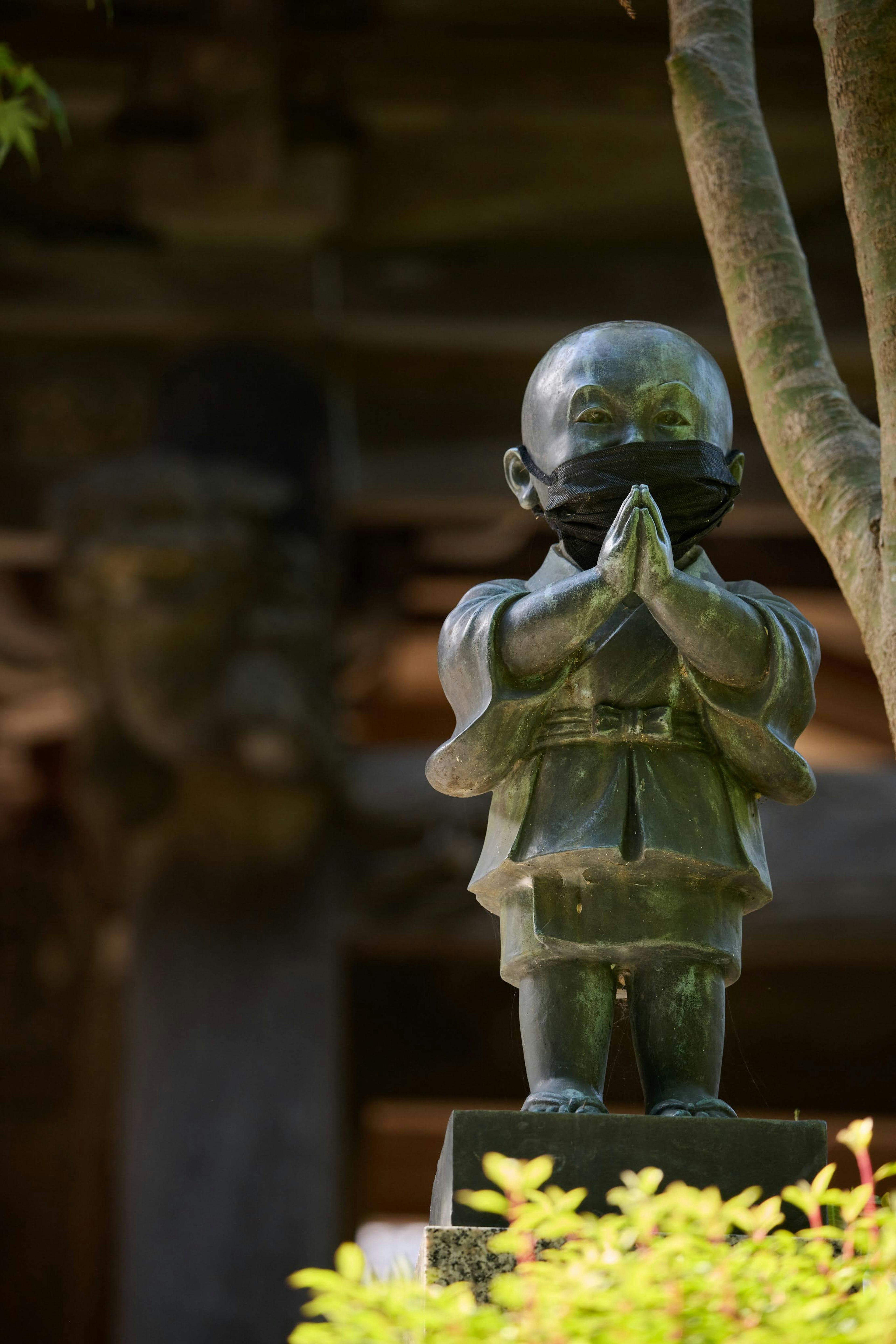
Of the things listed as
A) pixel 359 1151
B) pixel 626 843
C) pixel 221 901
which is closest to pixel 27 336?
pixel 221 901

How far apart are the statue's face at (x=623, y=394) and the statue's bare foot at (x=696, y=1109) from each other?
90cm

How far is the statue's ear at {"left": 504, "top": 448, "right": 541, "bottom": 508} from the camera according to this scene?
278 centimetres

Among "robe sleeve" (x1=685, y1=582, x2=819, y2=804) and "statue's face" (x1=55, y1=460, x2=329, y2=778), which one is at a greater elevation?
"statue's face" (x1=55, y1=460, x2=329, y2=778)

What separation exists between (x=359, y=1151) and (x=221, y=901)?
258 cm

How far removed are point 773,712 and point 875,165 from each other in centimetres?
86

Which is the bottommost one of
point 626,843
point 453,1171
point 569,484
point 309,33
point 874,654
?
point 453,1171

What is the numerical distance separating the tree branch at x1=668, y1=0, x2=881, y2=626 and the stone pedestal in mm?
880

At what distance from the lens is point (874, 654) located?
2789 mm

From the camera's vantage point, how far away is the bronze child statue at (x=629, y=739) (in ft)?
8.12

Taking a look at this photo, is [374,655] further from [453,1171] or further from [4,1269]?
[453,1171]

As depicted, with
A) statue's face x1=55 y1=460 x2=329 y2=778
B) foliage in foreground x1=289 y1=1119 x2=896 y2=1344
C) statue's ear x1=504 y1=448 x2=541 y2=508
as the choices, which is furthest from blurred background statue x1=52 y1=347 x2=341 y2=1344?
foliage in foreground x1=289 y1=1119 x2=896 y2=1344

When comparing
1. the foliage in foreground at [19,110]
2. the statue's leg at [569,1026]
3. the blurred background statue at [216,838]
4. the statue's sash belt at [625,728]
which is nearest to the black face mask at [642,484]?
the statue's sash belt at [625,728]

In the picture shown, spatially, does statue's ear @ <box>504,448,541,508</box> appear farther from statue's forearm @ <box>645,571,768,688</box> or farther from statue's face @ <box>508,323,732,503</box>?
statue's forearm @ <box>645,571,768,688</box>

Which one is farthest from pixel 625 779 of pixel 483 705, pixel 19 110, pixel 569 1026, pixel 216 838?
pixel 216 838
